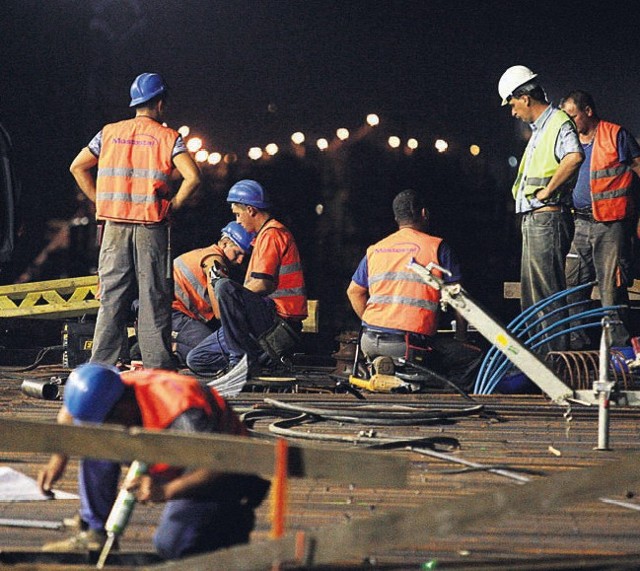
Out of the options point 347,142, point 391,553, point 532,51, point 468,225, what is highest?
point 532,51

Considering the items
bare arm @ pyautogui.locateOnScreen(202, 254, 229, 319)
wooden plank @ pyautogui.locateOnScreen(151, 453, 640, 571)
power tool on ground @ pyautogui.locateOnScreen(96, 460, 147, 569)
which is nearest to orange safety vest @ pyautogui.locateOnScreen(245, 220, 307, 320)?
bare arm @ pyautogui.locateOnScreen(202, 254, 229, 319)

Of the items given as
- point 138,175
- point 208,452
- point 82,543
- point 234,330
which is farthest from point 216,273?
point 208,452

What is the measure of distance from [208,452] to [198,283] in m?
7.06

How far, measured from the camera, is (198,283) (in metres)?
10.6

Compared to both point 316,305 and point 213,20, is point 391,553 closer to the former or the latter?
point 316,305

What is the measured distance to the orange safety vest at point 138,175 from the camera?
8859 mm

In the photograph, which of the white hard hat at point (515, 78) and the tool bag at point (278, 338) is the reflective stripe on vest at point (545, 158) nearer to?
the white hard hat at point (515, 78)

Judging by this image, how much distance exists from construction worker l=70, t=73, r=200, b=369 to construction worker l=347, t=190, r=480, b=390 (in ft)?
4.45

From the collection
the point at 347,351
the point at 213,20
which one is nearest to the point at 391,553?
the point at 347,351

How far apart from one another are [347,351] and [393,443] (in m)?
3.71

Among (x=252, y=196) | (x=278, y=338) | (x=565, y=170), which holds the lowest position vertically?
(x=278, y=338)

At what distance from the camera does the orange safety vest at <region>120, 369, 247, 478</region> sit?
4059 mm

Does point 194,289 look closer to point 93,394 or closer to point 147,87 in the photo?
point 147,87

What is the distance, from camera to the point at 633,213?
9.94m
